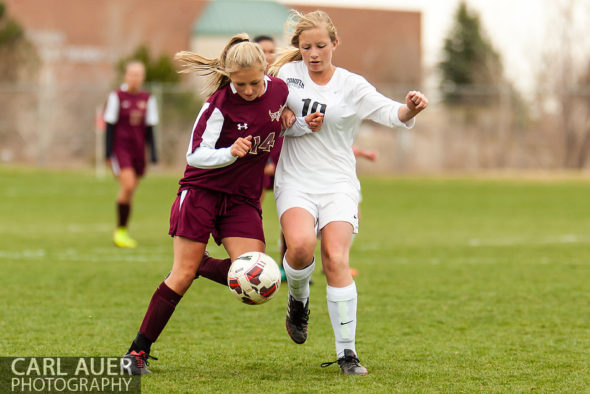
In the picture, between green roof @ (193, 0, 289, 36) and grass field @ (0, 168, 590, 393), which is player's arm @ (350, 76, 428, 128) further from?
green roof @ (193, 0, 289, 36)

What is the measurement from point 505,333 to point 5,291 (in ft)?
13.1

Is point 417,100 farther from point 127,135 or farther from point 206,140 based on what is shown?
point 127,135

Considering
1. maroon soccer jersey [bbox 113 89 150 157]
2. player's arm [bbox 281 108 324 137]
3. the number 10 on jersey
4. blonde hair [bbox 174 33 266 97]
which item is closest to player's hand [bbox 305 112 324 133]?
player's arm [bbox 281 108 324 137]

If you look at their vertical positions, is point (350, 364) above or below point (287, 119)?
below

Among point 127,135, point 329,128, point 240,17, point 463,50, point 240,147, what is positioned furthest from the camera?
point 240,17

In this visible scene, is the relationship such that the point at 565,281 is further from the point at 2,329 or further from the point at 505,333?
the point at 2,329

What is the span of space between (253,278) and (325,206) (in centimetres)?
61

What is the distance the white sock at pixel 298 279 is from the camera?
16.3 feet

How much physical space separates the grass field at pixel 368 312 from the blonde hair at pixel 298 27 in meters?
1.71

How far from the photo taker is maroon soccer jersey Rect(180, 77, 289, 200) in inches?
183

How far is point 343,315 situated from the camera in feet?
15.5

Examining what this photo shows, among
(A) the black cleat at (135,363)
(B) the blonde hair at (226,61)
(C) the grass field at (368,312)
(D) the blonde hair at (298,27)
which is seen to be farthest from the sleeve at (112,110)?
(A) the black cleat at (135,363)

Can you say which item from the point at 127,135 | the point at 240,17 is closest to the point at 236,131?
the point at 127,135

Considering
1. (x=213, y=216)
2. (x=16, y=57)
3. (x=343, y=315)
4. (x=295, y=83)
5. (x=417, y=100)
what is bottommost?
(x=343, y=315)
